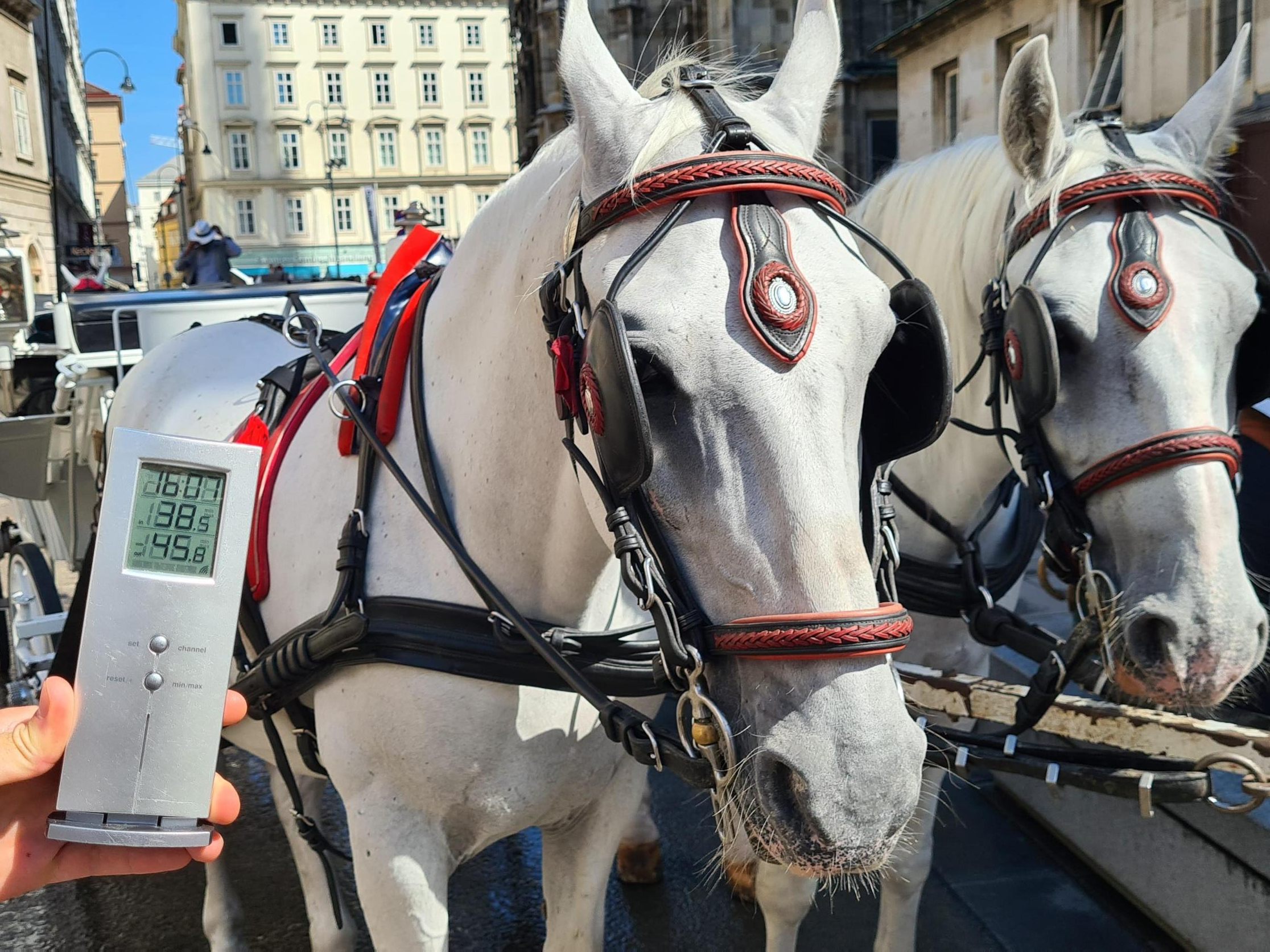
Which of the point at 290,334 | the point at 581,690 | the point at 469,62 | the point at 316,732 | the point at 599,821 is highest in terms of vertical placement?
the point at 469,62

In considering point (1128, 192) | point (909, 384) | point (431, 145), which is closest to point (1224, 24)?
point (1128, 192)

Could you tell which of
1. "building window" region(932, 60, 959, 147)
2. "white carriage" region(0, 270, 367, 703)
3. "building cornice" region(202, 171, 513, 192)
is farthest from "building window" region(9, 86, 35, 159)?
"white carriage" region(0, 270, 367, 703)

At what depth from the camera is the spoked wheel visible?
4.02 m

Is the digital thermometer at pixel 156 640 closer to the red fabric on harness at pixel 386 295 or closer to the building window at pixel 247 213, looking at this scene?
the red fabric on harness at pixel 386 295

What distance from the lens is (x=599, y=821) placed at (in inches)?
86.9

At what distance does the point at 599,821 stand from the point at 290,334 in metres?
1.58

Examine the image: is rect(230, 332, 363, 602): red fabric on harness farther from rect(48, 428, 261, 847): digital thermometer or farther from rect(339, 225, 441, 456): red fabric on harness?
rect(48, 428, 261, 847): digital thermometer

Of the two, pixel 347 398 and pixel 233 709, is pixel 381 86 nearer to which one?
pixel 347 398

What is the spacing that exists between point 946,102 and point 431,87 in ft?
178

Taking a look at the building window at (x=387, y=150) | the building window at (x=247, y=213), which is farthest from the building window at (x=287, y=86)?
the building window at (x=247, y=213)

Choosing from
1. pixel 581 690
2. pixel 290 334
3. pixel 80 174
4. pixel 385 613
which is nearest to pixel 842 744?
pixel 581 690

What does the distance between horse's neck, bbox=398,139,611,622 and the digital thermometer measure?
1.65ft

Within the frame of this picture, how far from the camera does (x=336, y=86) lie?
62938mm

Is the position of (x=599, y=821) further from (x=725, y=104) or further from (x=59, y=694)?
(x=725, y=104)
